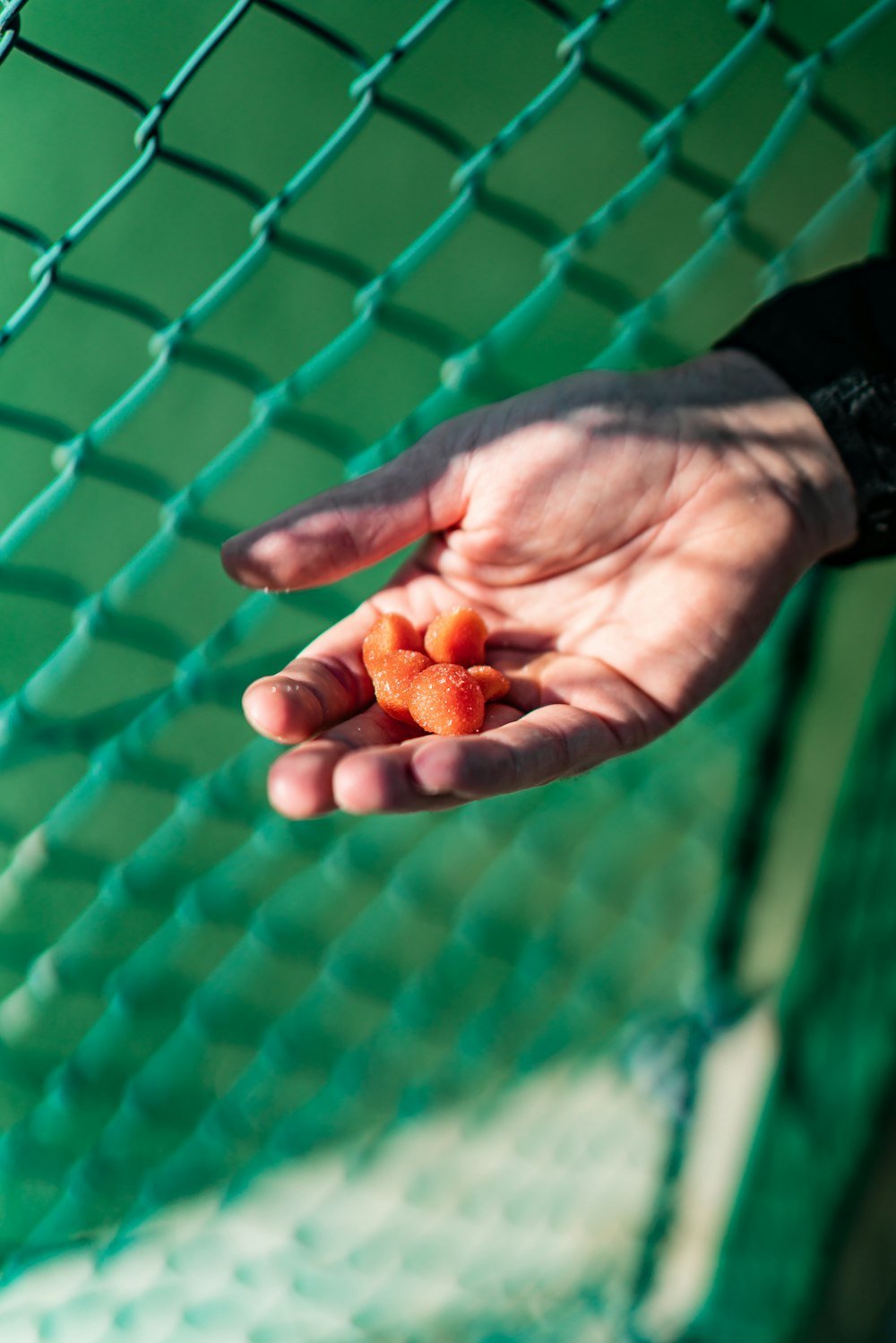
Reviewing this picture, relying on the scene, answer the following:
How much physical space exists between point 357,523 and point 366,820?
780mm

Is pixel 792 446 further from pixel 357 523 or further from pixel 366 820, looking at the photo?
pixel 366 820

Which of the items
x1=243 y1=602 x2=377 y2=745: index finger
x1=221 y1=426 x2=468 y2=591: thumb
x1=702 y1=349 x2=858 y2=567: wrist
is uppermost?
x1=702 y1=349 x2=858 y2=567: wrist

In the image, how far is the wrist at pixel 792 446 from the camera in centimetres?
134

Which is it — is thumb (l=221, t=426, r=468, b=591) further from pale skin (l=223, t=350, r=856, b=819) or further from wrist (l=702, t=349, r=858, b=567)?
wrist (l=702, t=349, r=858, b=567)

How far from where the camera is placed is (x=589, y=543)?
1.26 metres

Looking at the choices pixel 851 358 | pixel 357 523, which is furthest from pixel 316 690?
pixel 851 358

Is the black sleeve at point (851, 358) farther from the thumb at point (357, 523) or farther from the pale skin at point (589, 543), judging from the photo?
the thumb at point (357, 523)

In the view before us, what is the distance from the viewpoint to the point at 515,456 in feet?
3.93

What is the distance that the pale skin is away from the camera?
3.57 ft

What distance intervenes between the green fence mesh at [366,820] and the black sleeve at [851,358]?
217mm

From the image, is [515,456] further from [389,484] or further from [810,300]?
[810,300]

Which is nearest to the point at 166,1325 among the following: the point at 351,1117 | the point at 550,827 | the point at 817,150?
the point at 351,1117

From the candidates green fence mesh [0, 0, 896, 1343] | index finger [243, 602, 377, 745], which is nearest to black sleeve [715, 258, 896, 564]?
green fence mesh [0, 0, 896, 1343]

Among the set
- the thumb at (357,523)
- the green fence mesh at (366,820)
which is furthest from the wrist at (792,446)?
the thumb at (357,523)
